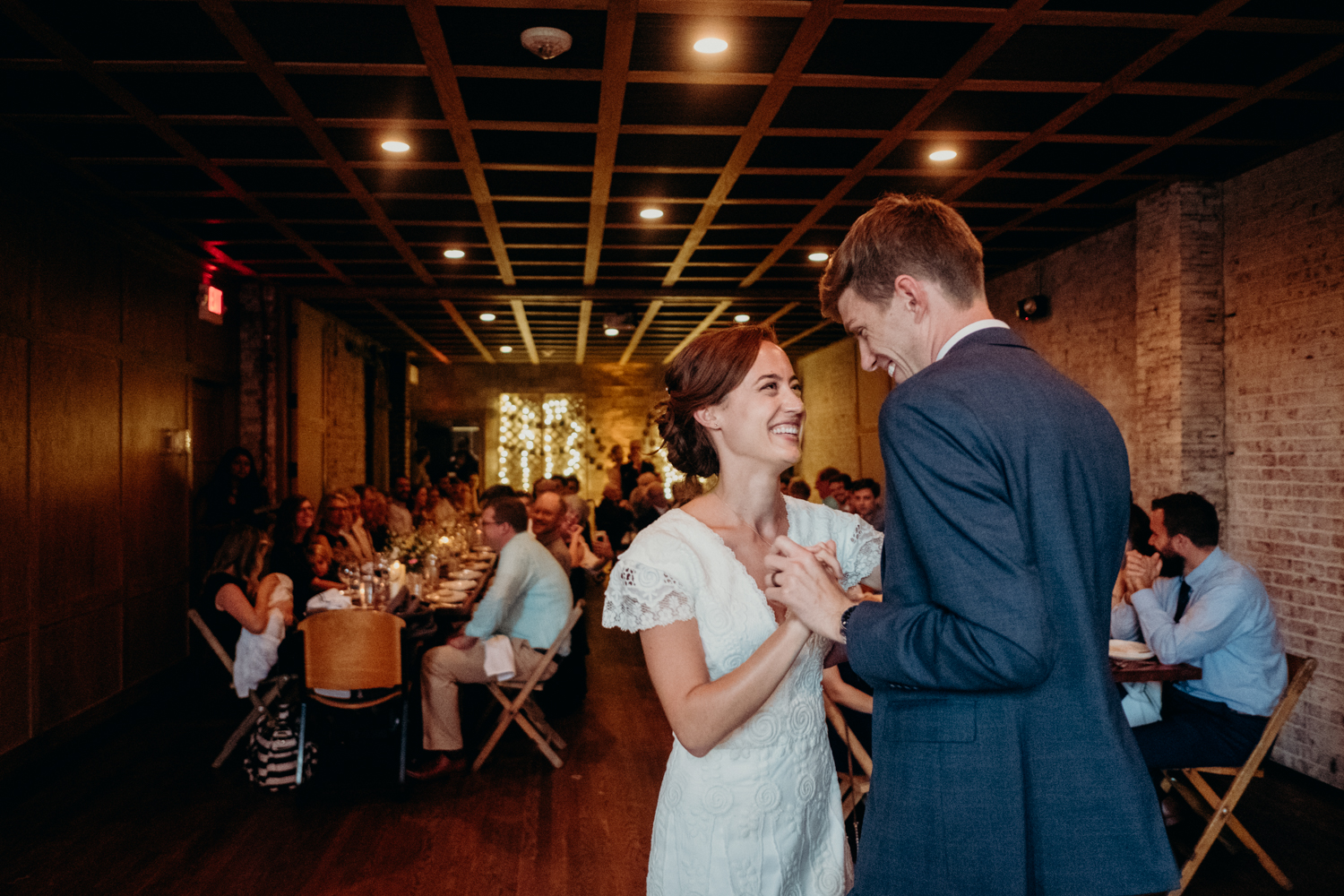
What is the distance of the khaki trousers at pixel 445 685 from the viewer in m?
4.69

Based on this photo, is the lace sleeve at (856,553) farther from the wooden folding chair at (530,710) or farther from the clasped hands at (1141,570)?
the wooden folding chair at (530,710)

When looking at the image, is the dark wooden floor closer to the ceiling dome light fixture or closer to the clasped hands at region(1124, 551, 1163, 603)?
the clasped hands at region(1124, 551, 1163, 603)

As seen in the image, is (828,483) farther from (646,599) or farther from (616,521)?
(646,599)

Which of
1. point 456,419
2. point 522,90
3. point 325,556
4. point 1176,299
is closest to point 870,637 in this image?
point 522,90

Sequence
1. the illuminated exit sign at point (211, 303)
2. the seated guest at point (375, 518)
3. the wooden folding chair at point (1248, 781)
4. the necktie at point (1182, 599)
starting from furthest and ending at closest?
the seated guest at point (375, 518) < the illuminated exit sign at point (211, 303) < the necktie at point (1182, 599) < the wooden folding chair at point (1248, 781)

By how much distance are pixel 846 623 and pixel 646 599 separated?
427 mm

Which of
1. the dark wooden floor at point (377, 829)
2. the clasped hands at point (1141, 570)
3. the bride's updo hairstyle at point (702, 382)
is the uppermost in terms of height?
the bride's updo hairstyle at point (702, 382)

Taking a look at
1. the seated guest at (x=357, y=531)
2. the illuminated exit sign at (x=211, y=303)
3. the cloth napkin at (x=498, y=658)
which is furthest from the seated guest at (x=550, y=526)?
the illuminated exit sign at (x=211, y=303)

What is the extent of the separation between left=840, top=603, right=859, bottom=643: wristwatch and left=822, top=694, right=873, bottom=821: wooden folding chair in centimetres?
114

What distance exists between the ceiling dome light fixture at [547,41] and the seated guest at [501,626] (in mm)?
2397

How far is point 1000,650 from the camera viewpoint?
104cm

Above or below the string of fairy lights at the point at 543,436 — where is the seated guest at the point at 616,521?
below

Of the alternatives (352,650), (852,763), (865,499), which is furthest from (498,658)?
(865,499)

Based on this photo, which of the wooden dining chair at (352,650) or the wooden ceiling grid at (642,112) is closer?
the wooden ceiling grid at (642,112)
